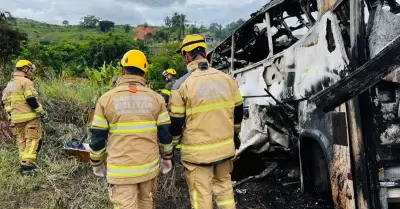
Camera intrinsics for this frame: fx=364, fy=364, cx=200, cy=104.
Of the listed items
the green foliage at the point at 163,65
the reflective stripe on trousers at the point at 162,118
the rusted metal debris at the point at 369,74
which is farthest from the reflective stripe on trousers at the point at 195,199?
the green foliage at the point at 163,65

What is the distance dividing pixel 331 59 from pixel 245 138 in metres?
1.62

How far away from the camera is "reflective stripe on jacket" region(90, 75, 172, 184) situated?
8.57 feet

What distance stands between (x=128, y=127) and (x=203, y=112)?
57cm

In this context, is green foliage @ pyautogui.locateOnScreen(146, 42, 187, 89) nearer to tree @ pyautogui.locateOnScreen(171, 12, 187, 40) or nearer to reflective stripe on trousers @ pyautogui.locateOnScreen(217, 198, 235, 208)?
reflective stripe on trousers @ pyautogui.locateOnScreen(217, 198, 235, 208)

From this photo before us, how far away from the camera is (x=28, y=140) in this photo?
5.04 m

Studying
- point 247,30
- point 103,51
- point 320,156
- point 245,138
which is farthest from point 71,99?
point 103,51

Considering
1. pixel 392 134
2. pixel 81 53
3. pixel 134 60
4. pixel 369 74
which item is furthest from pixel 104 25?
pixel 369 74

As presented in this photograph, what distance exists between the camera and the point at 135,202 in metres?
2.76

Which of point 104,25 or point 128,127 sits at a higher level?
point 104,25

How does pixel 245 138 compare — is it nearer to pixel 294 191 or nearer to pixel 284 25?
pixel 294 191

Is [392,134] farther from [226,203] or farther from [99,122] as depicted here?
[99,122]

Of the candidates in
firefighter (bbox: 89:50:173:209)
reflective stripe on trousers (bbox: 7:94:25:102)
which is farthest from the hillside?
firefighter (bbox: 89:50:173:209)

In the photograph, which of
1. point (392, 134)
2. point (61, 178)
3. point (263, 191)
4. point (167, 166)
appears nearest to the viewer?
point (392, 134)

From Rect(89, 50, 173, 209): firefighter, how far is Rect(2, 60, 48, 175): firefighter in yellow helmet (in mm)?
2639
